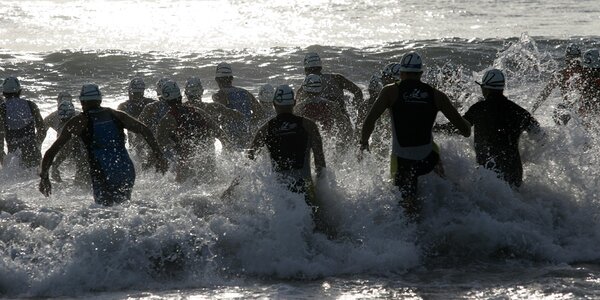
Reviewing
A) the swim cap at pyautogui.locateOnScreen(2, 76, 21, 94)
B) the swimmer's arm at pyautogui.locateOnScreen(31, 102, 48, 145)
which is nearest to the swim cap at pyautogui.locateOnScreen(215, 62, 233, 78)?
the swimmer's arm at pyautogui.locateOnScreen(31, 102, 48, 145)

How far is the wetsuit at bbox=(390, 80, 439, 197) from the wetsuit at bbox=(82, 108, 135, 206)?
9.53 feet

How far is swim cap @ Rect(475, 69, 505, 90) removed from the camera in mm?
8516

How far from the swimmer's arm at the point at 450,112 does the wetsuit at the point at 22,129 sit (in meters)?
6.97

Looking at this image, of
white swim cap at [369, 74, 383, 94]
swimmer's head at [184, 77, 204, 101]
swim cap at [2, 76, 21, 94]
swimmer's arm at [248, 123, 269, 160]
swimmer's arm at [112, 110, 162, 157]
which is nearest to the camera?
swimmer's arm at [248, 123, 269, 160]

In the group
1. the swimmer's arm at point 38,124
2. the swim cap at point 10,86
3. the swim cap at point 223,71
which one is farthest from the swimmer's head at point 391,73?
the swim cap at point 10,86

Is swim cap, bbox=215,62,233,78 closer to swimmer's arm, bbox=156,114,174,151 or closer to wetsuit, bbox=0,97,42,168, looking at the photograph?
wetsuit, bbox=0,97,42,168

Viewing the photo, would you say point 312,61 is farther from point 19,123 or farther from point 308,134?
point 19,123

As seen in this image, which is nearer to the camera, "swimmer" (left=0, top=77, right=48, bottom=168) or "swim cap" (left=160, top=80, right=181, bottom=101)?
"swim cap" (left=160, top=80, right=181, bottom=101)

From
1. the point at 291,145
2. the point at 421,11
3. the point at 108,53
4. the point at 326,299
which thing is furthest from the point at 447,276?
the point at 421,11

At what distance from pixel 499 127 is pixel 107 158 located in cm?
413

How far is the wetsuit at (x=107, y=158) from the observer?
876cm

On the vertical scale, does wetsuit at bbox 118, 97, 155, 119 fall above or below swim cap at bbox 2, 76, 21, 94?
below

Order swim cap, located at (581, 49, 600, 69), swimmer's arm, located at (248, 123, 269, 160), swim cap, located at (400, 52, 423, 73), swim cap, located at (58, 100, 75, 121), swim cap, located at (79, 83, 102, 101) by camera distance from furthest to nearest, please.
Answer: swim cap, located at (58, 100, 75, 121)
swim cap, located at (581, 49, 600, 69)
swim cap, located at (79, 83, 102, 101)
swimmer's arm, located at (248, 123, 269, 160)
swim cap, located at (400, 52, 423, 73)

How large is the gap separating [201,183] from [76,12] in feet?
147
